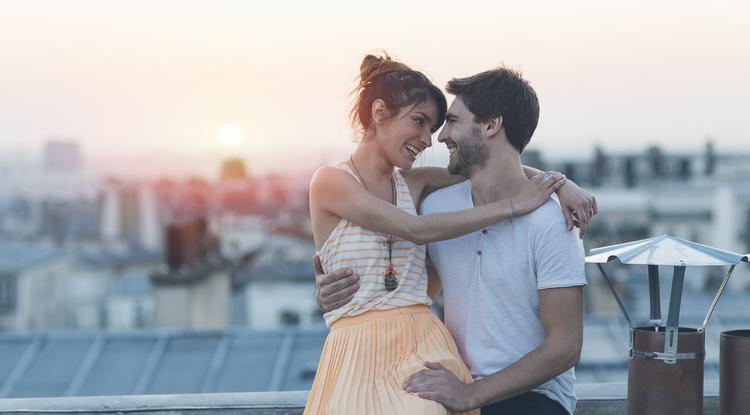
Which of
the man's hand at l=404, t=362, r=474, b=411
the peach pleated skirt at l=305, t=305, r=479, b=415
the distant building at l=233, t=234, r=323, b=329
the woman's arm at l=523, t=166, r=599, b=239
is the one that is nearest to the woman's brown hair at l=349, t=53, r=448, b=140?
the woman's arm at l=523, t=166, r=599, b=239

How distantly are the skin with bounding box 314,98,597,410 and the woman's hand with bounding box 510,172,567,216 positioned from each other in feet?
0.20

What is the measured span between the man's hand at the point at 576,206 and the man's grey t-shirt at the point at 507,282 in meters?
0.03

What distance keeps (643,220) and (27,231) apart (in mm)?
51158

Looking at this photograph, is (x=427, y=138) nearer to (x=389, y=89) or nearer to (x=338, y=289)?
(x=389, y=89)

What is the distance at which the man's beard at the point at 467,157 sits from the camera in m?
3.71

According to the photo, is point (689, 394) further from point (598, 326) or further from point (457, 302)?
point (598, 326)

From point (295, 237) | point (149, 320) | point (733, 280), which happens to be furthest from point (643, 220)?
point (149, 320)

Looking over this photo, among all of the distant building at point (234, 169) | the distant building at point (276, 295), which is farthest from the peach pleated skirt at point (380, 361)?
the distant building at point (234, 169)

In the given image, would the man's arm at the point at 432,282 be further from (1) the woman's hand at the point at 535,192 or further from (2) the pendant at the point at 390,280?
(1) the woman's hand at the point at 535,192

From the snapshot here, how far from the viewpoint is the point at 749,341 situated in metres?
3.57

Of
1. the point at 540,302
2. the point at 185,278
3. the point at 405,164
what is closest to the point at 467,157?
the point at 405,164

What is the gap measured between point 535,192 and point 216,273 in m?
14.1

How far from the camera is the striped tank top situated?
3678 mm

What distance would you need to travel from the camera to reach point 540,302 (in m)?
3.62
